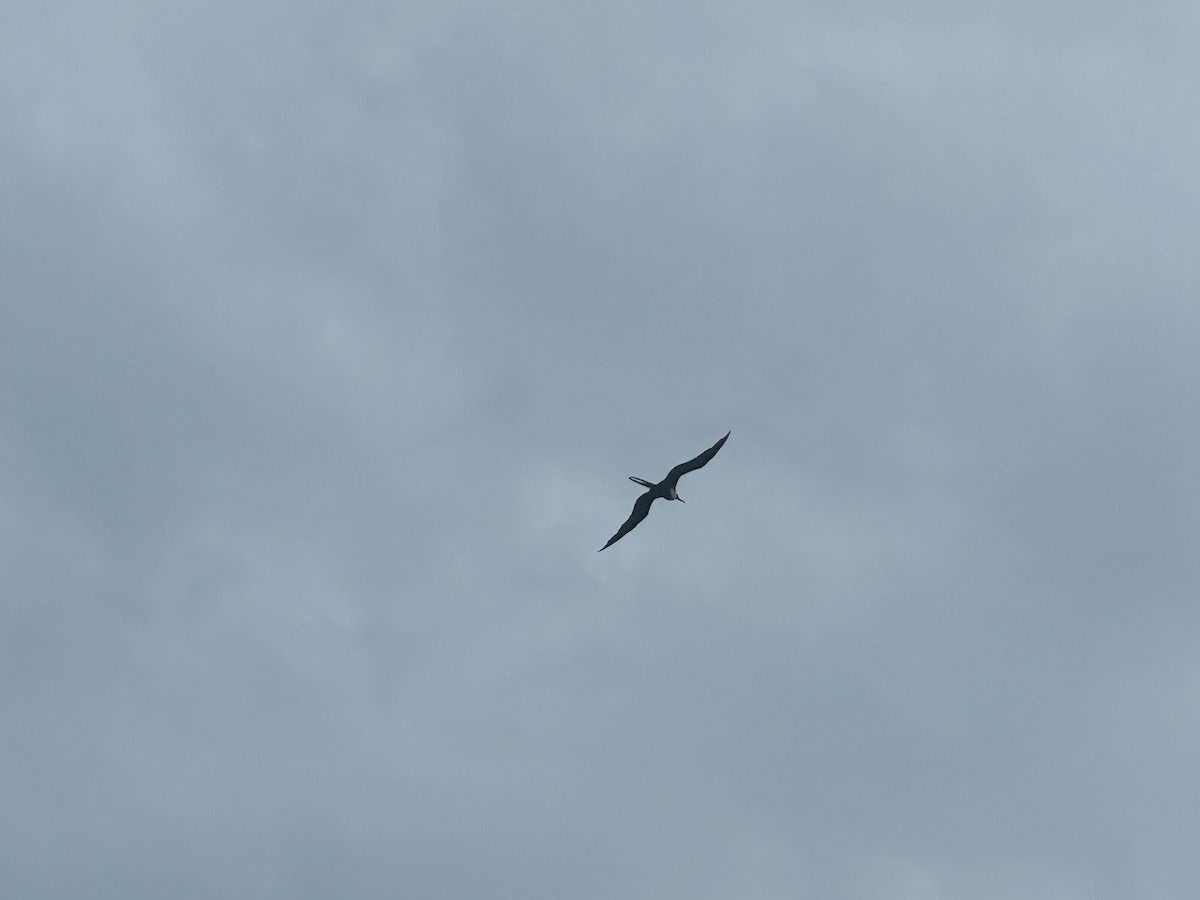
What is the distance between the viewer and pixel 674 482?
642 ft

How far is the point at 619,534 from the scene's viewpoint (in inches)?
7707

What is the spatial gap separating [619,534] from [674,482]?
6.80 m
